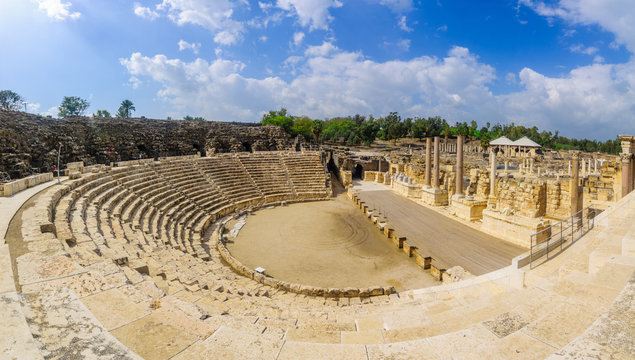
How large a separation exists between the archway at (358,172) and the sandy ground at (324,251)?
1528 centimetres

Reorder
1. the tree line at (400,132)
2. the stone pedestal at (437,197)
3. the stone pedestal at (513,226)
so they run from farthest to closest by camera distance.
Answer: the tree line at (400,132) → the stone pedestal at (437,197) → the stone pedestal at (513,226)

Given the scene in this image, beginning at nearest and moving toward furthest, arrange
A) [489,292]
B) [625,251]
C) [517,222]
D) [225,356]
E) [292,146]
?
[225,356] < [625,251] < [489,292] < [517,222] < [292,146]

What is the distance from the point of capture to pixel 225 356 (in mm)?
3100

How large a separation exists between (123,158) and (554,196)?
32.2 metres

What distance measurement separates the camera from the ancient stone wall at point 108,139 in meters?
17.8

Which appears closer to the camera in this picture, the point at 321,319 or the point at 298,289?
the point at 321,319

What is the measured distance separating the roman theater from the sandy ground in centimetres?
11

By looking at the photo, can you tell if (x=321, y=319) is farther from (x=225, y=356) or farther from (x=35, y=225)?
(x=35, y=225)

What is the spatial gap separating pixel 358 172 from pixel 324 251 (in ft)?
76.9

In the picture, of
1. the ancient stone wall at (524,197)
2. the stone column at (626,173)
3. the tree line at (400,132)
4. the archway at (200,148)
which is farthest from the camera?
the tree line at (400,132)

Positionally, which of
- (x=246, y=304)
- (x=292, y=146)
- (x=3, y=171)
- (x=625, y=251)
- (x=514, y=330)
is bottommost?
(x=246, y=304)

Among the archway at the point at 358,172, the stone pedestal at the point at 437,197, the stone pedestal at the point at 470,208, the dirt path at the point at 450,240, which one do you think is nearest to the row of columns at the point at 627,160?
the stone pedestal at the point at 470,208

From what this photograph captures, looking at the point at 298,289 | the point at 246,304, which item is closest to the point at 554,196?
the point at 298,289

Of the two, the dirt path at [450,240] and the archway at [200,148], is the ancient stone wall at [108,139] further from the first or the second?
the dirt path at [450,240]
